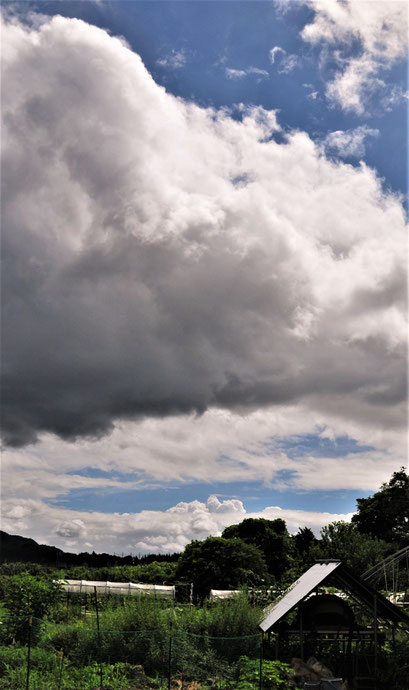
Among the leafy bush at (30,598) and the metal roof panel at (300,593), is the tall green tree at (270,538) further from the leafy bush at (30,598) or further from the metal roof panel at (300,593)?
the metal roof panel at (300,593)

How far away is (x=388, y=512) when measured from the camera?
63344 mm

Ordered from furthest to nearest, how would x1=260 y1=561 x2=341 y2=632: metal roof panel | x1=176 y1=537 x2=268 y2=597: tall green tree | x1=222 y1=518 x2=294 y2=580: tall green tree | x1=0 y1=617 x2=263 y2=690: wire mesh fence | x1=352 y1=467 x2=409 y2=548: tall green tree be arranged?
x1=222 y1=518 x2=294 y2=580: tall green tree, x1=352 y1=467 x2=409 y2=548: tall green tree, x1=176 y1=537 x2=268 y2=597: tall green tree, x1=260 y1=561 x2=341 y2=632: metal roof panel, x1=0 y1=617 x2=263 y2=690: wire mesh fence

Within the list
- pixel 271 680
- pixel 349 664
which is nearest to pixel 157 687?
pixel 271 680

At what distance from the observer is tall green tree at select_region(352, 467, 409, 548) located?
204 feet

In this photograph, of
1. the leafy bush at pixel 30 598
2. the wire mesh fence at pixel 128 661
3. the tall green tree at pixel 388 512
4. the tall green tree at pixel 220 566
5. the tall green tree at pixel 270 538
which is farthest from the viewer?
the tall green tree at pixel 270 538

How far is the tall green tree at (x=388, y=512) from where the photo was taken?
204 feet

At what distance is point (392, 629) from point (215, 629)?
5386 mm

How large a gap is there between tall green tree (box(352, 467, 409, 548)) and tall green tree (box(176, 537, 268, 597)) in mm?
21091

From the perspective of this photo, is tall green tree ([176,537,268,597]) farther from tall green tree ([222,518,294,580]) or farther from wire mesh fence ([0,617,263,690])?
wire mesh fence ([0,617,263,690])

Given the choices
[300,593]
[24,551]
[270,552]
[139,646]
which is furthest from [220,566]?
[24,551]

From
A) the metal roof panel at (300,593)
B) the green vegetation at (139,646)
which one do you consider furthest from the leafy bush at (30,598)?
the metal roof panel at (300,593)

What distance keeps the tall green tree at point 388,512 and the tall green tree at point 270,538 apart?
8.33 metres

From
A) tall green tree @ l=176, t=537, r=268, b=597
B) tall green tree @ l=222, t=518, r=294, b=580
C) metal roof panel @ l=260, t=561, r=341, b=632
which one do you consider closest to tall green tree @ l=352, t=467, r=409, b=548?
tall green tree @ l=222, t=518, r=294, b=580

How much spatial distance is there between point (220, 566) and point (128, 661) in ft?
94.9
